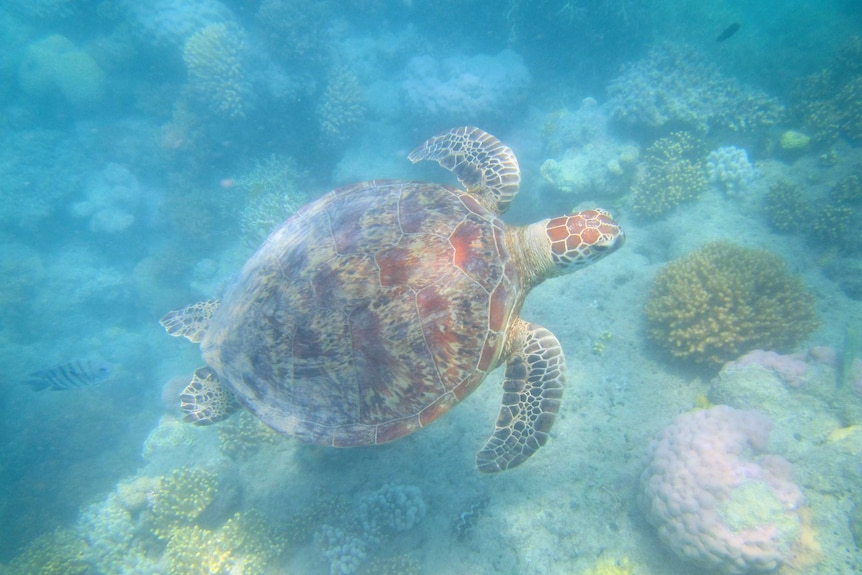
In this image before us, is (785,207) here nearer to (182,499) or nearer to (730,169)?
(730,169)

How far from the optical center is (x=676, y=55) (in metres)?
9.69

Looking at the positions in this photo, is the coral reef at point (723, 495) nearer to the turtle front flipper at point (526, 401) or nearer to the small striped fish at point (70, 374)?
the turtle front flipper at point (526, 401)

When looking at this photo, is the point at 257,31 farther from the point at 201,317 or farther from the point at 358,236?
the point at 358,236

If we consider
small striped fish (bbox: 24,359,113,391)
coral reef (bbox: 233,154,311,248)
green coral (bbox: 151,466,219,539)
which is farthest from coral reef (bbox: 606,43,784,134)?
small striped fish (bbox: 24,359,113,391)

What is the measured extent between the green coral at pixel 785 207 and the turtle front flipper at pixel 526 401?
18.8 ft

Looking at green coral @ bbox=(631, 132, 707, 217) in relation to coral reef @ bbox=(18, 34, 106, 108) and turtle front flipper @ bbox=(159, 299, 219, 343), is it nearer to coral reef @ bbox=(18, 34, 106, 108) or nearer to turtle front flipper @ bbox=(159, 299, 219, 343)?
turtle front flipper @ bbox=(159, 299, 219, 343)

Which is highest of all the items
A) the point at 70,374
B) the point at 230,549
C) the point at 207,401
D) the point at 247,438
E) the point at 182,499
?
the point at 70,374

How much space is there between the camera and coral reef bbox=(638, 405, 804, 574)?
11.0 ft

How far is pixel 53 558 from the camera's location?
599 cm

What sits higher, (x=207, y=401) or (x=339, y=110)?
(x=339, y=110)

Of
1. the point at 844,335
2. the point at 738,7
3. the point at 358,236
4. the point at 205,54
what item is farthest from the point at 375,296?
the point at 738,7

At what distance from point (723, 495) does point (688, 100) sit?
873cm

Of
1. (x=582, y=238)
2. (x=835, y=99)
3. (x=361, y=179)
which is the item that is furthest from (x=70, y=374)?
(x=835, y=99)

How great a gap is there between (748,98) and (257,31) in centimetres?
1325
